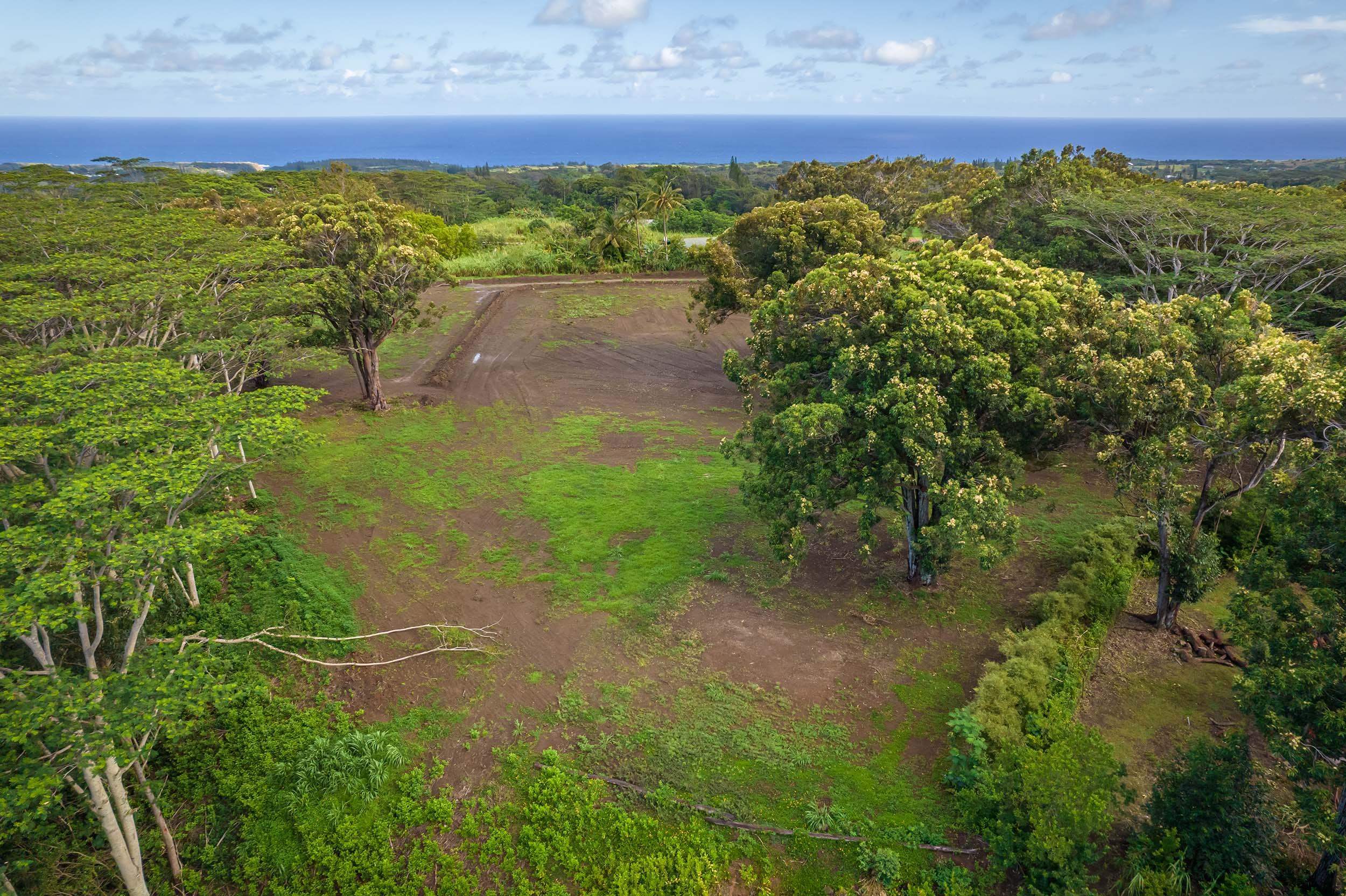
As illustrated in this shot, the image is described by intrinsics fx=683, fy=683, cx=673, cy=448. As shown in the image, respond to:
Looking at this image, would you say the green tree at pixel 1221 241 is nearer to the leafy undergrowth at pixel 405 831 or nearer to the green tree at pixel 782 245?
the green tree at pixel 782 245

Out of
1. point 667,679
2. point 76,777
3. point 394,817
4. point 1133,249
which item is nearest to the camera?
point 76,777

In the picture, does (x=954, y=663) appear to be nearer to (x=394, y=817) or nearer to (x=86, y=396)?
(x=394, y=817)

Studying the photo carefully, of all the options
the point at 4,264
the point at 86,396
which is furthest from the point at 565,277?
the point at 86,396

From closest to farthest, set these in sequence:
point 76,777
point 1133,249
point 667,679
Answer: point 76,777 → point 667,679 → point 1133,249

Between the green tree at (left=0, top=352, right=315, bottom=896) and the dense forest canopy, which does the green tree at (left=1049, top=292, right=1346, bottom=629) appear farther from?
the green tree at (left=0, top=352, right=315, bottom=896)

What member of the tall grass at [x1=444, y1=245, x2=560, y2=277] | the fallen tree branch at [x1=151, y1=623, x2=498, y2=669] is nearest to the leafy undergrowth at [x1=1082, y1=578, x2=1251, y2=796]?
the fallen tree branch at [x1=151, y1=623, x2=498, y2=669]

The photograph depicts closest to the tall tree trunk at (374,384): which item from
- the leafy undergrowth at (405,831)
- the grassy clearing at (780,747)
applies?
the leafy undergrowth at (405,831)

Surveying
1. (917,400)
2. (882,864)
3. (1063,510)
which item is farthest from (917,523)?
(882,864)
